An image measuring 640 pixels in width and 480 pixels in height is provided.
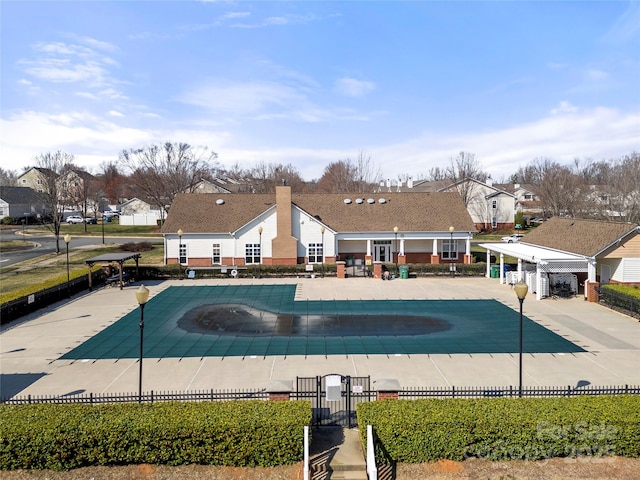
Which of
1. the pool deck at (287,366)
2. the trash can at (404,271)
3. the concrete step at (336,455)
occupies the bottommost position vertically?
the concrete step at (336,455)

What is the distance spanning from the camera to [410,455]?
11.0 metres

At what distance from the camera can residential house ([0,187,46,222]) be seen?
82.5 m

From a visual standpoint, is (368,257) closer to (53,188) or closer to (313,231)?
(313,231)

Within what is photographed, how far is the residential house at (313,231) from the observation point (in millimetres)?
40938

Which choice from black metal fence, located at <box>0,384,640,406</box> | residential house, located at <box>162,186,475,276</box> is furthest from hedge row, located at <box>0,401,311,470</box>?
residential house, located at <box>162,186,475,276</box>

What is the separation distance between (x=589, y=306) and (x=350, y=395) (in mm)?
19363

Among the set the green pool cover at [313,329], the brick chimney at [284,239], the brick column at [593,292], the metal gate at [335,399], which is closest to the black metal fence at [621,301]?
the brick column at [593,292]

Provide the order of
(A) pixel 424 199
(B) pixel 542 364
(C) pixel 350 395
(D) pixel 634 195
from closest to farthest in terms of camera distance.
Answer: (C) pixel 350 395
(B) pixel 542 364
(A) pixel 424 199
(D) pixel 634 195

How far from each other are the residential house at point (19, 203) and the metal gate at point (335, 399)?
82.2 metres

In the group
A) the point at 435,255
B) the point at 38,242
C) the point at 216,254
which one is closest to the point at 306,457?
the point at 216,254

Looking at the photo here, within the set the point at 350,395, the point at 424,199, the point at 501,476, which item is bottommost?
the point at 501,476

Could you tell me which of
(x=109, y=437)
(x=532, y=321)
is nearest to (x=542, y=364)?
(x=532, y=321)

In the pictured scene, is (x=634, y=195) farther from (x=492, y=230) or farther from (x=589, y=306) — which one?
(x=589, y=306)

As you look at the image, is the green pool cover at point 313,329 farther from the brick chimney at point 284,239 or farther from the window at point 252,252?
the window at point 252,252
